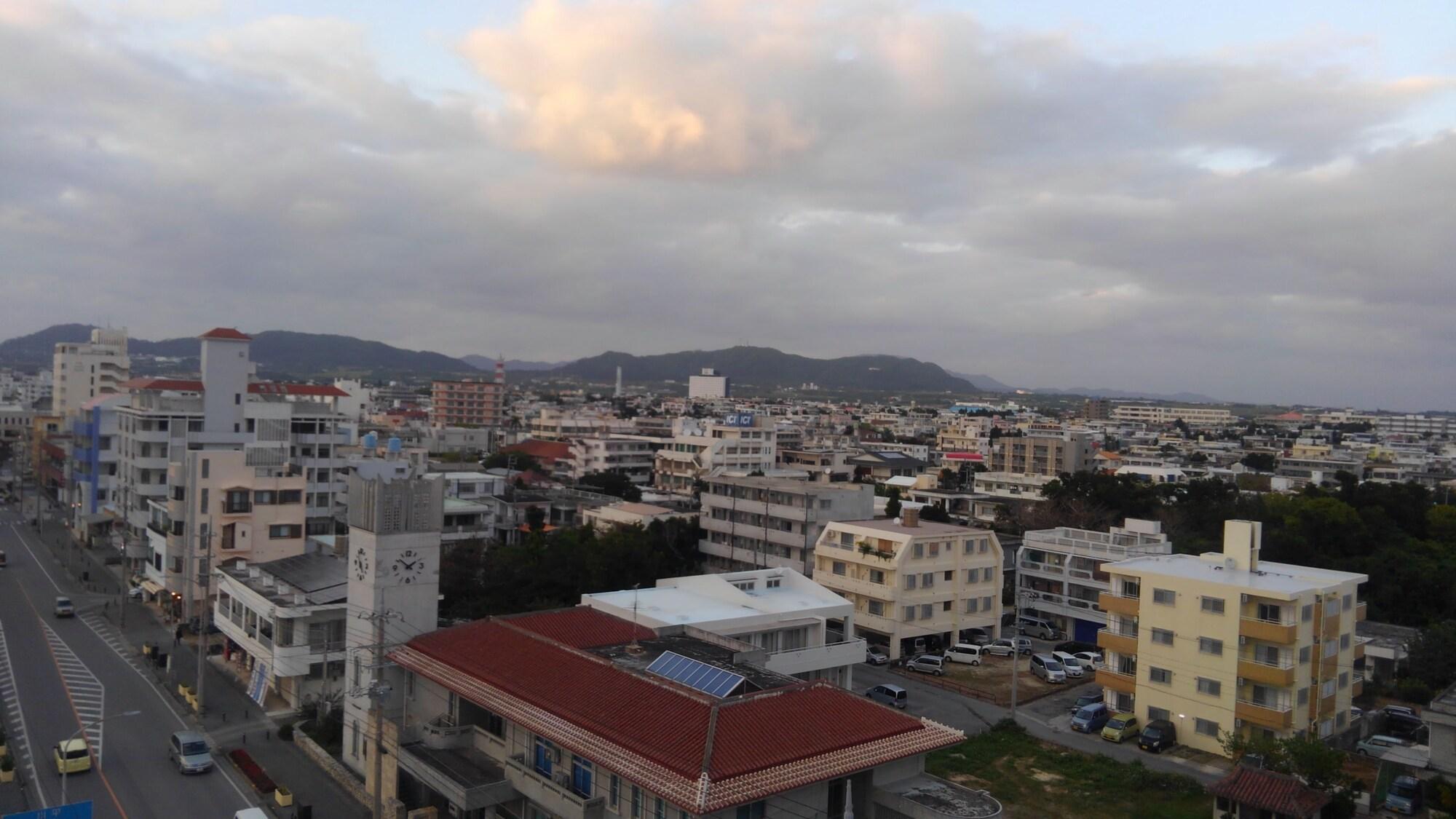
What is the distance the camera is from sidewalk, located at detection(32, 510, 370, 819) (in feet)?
69.4

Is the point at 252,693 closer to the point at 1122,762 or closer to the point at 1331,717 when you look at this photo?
the point at 1122,762

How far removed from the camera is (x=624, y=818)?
15.0m

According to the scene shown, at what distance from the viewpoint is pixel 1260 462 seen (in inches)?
3740

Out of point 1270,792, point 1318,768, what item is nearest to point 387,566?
point 1270,792

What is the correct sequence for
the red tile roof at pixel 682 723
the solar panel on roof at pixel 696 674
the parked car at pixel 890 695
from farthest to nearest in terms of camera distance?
the parked car at pixel 890 695 < the solar panel on roof at pixel 696 674 < the red tile roof at pixel 682 723

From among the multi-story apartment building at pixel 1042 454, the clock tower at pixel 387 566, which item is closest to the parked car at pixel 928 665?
the clock tower at pixel 387 566

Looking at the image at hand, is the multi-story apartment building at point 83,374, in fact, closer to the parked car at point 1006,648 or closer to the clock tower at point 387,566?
the clock tower at point 387,566

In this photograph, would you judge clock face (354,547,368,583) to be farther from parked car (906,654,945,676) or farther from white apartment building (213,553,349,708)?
parked car (906,654,945,676)

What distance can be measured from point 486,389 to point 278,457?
100 m

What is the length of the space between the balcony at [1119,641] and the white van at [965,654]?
6225 mm

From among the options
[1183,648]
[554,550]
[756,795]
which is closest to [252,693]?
[554,550]

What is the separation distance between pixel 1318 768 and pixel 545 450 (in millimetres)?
77072

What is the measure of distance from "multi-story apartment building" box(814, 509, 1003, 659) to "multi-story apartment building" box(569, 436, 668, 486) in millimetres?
45241

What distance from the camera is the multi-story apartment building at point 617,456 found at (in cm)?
8325
